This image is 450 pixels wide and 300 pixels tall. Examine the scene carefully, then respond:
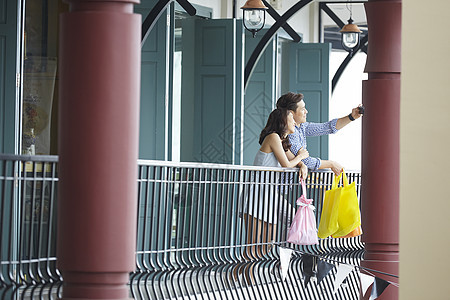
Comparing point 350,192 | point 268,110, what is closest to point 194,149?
point 268,110

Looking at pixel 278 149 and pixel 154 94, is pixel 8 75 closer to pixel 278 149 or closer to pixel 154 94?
pixel 154 94

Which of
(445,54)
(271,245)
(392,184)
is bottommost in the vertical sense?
(271,245)

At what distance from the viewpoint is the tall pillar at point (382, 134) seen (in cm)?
823

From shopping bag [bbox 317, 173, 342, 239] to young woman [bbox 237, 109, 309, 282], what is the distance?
0.32 m

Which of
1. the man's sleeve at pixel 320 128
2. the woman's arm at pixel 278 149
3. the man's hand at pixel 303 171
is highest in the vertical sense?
the man's sleeve at pixel 320 128

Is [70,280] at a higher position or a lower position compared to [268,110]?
lower

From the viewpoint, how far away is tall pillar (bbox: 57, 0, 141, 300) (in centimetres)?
486

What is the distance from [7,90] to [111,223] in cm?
440

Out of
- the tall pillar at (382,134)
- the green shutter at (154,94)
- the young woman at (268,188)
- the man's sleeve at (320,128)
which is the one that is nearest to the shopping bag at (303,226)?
the young woman at (268,188)

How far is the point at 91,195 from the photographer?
4.84 m

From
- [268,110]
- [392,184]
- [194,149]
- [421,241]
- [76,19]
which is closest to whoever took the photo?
[421,241]

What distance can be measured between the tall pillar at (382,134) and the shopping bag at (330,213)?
0.96 meters

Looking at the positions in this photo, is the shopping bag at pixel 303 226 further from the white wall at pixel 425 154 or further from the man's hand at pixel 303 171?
the white wall at pixel 425 154

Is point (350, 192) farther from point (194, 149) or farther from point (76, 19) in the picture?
point (76, 19)
